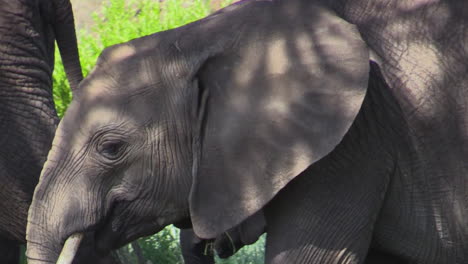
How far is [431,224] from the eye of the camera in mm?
4383

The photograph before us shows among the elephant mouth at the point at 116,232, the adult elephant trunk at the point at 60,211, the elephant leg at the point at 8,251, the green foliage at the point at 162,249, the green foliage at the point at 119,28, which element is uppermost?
the adult elephant trunk at the point at 60,211

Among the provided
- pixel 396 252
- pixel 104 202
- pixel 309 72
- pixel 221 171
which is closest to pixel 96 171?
pixel 104 202

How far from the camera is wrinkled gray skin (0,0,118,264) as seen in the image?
543 cm

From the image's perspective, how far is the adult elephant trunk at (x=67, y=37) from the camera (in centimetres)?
594

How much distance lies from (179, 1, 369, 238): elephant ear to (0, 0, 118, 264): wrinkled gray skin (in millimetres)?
1506

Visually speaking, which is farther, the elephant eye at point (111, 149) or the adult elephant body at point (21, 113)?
the adult elephant body at point (21, 113)

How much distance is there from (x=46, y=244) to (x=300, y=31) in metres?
1.13

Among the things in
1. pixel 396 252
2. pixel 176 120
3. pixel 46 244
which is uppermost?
pixel 176 120

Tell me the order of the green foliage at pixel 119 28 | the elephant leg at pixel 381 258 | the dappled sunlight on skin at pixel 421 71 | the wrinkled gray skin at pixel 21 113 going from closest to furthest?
the dappled sunlight on skin at pixel 421 71 → the elephant leg at pixel 381 258 → the wrinkled gray skin at pixel 21 113 → the green foliage at pixel 119 28

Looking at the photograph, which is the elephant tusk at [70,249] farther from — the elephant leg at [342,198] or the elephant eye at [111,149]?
the elephant leg at [342,198]

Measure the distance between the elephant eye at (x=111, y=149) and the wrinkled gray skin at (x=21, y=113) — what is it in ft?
4.40

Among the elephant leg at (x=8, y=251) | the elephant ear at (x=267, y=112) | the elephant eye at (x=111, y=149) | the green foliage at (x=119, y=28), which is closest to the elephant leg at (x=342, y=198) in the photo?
the elephant ear at (x=267, y=112)

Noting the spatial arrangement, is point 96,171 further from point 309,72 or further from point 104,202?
point 309,72

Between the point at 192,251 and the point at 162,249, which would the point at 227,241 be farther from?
the point at 162,249
